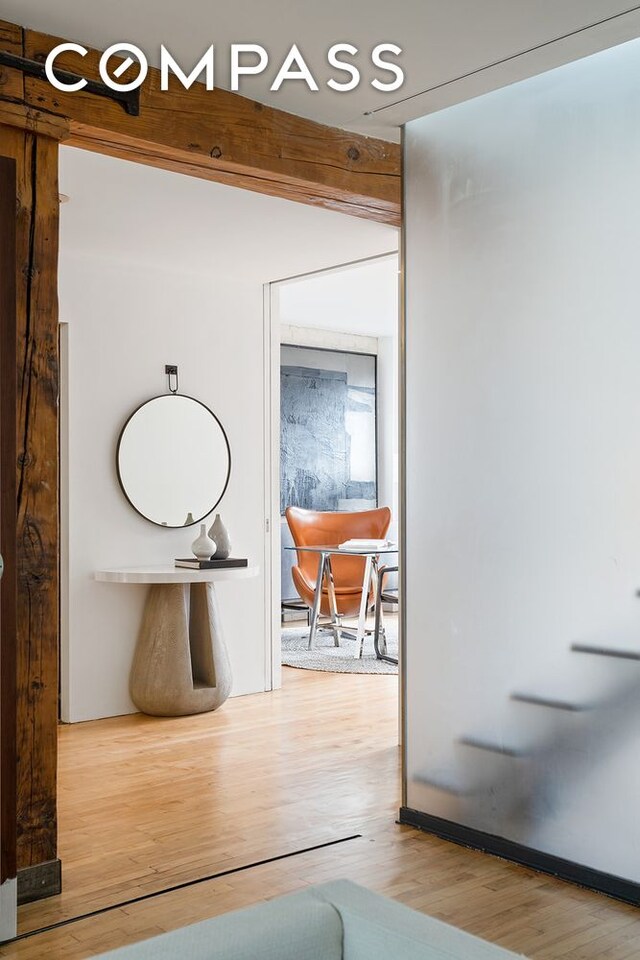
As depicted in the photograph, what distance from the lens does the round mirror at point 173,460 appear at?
217 inches

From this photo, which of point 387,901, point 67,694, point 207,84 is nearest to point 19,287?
point 207,84

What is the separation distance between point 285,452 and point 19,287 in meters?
6.07

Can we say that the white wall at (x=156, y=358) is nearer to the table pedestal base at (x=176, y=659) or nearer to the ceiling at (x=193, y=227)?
the ceiling at (x=193, y=227)

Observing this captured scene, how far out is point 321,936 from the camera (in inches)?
53.6

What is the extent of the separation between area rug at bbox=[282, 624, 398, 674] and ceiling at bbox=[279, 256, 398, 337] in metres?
2.52

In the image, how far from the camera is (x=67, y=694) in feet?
17.1

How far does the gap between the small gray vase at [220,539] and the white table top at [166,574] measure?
0.47 ft

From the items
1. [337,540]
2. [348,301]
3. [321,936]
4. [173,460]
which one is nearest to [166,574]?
[173,460]

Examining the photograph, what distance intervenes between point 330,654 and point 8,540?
184 inches

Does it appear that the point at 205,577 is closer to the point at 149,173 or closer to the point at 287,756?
the point at 287,756

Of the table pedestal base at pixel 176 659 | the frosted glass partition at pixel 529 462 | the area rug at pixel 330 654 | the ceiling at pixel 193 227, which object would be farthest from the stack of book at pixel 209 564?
the frosted glass partition at pixel 529 462

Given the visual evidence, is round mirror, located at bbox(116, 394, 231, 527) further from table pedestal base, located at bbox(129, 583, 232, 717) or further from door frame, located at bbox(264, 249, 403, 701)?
A: table pedestal base, located at bbox(129, 583, 232, 717)

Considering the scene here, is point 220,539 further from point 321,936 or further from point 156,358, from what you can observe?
point 321,936

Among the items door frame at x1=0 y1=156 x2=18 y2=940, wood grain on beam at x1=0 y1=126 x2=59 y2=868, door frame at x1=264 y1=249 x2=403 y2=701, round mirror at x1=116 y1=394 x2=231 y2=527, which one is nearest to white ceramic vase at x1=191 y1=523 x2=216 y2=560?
round mirror at x1=116 y1=394 x2=231 y2=527
